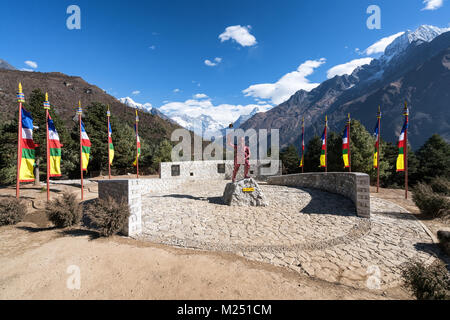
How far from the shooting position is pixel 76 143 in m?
19.4

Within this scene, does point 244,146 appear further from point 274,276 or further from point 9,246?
point 9,246

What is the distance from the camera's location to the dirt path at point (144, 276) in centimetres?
324

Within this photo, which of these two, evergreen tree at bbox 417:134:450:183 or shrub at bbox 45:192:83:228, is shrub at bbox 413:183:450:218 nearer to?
shrub at bbox 45:192:83:228

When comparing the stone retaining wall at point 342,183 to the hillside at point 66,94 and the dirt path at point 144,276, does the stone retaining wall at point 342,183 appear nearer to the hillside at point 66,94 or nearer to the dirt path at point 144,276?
the dirt path at point 144,276

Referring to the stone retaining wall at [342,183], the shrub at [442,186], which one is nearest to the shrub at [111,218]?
the stone retaining wall at [342,183]

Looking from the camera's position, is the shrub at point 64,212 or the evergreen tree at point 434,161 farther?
the evergreen tree at point 434,161

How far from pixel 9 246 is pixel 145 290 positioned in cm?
479

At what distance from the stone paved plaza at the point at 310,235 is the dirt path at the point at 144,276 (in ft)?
1.52

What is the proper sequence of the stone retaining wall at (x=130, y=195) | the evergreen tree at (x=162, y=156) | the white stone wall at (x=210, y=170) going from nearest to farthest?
1. the stone retaining wall at (x=130, y=195)
2. the white stone wall at (x=210, y=170)
3. the evergreen tree at (x=162, y=156)

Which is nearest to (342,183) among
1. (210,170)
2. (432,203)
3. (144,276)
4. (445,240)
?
(432,203)

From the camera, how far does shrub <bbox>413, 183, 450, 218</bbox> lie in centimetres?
715

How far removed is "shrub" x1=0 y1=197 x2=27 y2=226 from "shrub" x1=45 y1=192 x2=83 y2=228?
172 centimetres
